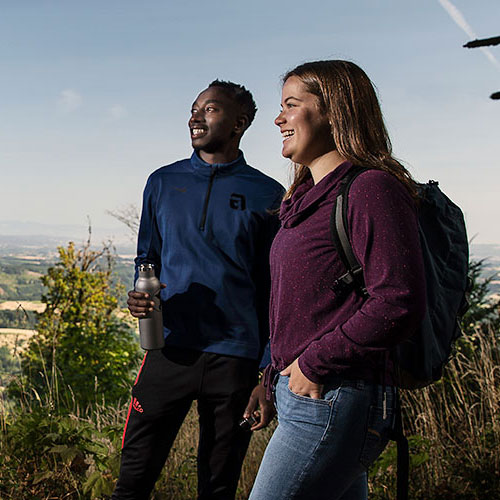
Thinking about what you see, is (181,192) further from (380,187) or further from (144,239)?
(380,187)

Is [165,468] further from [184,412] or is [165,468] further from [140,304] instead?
[140,304]

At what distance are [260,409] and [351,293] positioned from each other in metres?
0.89

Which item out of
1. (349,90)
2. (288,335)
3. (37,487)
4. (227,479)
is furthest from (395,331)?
(37,487)

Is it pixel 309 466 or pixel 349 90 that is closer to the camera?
pixel 309 466

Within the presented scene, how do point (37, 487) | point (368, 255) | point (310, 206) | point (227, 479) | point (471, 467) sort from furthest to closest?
point (471, 467) → point (37, 487) → point (227, 479) → point (310, 206) → point (368, 255)

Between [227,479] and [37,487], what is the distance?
126cm

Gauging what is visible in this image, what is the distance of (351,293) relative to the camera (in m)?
1.58

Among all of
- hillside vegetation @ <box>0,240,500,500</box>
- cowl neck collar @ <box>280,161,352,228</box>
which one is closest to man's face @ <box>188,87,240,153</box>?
cowl neck collar @ <box>280,161,352,228</box>

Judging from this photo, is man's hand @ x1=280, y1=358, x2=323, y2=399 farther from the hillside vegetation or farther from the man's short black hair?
the hillside vegetation

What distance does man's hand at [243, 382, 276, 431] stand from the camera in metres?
2.29

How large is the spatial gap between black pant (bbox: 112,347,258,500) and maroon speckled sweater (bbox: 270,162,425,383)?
0.74 m

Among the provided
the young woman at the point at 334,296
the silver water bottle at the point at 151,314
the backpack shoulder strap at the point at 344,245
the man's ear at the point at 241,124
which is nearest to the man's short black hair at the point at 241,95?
the man's ear at the point at 241,124

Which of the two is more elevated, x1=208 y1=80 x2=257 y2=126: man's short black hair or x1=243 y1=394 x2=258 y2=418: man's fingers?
x1=208 y1=80 x2=257 y2=126: man's short black hair

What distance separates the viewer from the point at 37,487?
3271 mm
